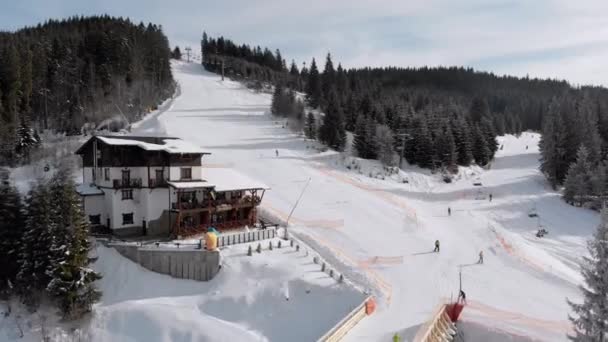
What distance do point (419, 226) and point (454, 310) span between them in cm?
1545

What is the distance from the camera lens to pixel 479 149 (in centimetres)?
6994

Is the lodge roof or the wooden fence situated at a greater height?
the lodge roof

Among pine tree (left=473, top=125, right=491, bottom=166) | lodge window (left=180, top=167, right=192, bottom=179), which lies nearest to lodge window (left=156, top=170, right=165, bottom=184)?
lodge window (left=180, top=167, right=192, bottom=179)

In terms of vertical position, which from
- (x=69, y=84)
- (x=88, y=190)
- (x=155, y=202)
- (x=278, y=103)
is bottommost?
(x=155, y=202)

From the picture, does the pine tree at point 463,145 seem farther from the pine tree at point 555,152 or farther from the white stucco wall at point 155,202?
the white stucco wall at point 155,202

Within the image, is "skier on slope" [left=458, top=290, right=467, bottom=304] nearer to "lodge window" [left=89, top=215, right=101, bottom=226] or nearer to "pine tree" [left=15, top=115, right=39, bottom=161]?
A: "lodge window" [left=89, top=215, right=101, bottom=226]

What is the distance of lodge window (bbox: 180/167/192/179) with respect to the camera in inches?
1201

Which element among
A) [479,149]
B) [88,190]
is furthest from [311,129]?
[88,190]

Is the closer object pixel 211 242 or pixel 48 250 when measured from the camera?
pixel 48 250

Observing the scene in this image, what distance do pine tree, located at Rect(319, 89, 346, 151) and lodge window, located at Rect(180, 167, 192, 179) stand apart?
112 ft

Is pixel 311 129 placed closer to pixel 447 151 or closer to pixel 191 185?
pixel 447 151

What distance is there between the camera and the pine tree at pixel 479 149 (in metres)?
69.9

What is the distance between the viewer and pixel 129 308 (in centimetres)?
2205

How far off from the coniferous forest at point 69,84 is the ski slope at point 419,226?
538 cm
